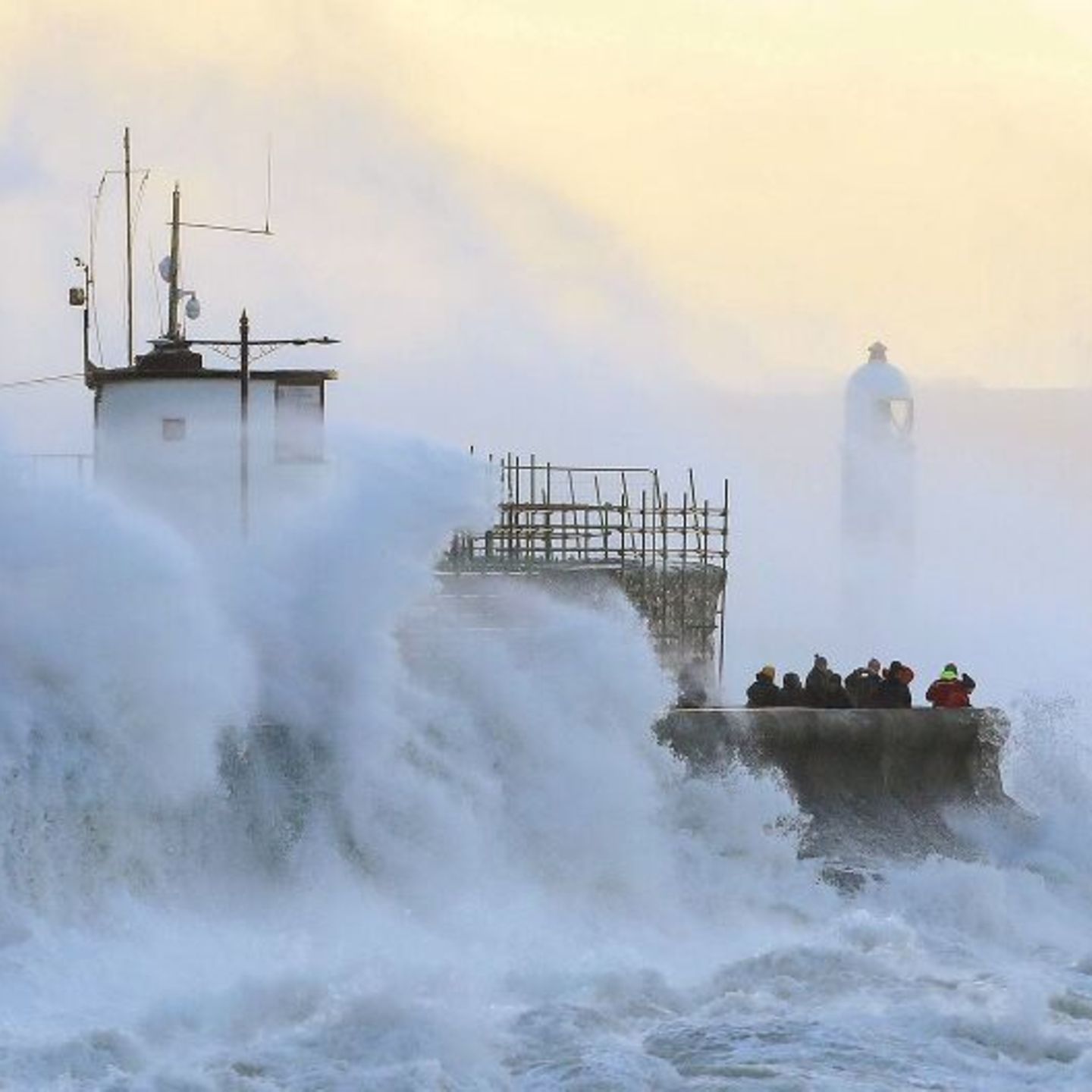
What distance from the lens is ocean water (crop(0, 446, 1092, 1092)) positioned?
47.7 feet

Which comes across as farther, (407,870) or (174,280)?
(174,280)

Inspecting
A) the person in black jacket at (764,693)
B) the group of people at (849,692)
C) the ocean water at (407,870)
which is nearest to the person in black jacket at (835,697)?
the group of people at (849,692)

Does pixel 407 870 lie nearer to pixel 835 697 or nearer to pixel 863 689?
pixel 835 697

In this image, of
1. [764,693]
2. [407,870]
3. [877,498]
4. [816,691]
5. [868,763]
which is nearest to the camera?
[407,870]

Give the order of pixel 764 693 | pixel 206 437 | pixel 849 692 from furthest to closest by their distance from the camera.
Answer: pixel 206 437 < pixel 849 692 < pixel 764 693

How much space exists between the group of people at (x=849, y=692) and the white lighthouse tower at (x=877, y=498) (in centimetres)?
1474

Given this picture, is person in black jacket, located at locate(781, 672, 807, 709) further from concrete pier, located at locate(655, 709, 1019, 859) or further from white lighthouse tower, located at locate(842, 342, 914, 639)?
white lighthouse tower, located at locate(842, 342, 914, 639)

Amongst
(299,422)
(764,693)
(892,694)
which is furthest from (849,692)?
(299,422)

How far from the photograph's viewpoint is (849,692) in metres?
21.2

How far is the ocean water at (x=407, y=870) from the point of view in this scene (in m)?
14.5

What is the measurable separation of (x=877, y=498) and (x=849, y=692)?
49.8ft

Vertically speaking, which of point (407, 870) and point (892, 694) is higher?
point (892, 694)

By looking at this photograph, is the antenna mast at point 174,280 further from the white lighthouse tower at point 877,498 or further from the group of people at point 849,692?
the white lighthouse tower at point 877,498

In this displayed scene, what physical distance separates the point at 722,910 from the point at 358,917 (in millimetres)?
2490
